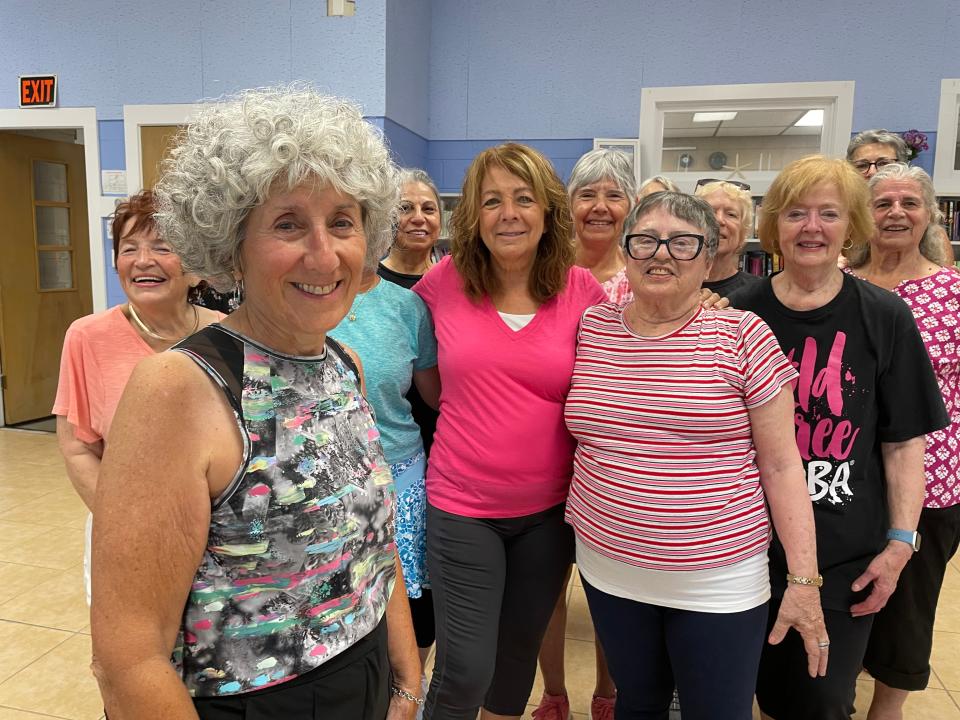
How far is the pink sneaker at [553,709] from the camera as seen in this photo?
7.72 feet

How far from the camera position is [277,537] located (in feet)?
3.12

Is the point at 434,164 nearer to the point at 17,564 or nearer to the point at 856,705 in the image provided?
the point at 17,564

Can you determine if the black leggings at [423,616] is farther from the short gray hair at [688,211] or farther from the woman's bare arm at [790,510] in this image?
the short gray hair at [688,211]

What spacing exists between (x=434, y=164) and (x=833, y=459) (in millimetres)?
5288

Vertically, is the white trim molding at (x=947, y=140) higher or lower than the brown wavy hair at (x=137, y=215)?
higher

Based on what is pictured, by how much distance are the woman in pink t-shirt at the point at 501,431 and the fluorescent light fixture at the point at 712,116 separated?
188 inches

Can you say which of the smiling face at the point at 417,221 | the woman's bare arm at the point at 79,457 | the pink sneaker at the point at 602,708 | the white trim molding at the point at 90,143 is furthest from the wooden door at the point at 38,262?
the pink sneaker at the point at 602,708

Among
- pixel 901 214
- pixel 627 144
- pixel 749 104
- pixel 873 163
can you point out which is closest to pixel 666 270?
pixel 901 214

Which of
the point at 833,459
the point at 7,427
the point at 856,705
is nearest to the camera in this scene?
the point at 833,459

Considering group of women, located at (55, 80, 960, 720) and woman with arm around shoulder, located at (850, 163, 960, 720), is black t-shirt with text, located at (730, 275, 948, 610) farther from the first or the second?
woman with arm around shoulder, located at (850, 163, 960, 720)

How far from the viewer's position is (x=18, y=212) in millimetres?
6117

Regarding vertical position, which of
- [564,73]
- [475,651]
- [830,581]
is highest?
[564,73]

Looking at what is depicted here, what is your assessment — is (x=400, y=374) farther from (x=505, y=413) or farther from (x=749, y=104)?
(x=749, y=104)

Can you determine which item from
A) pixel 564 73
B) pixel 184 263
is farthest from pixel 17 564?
pixel 564 73
